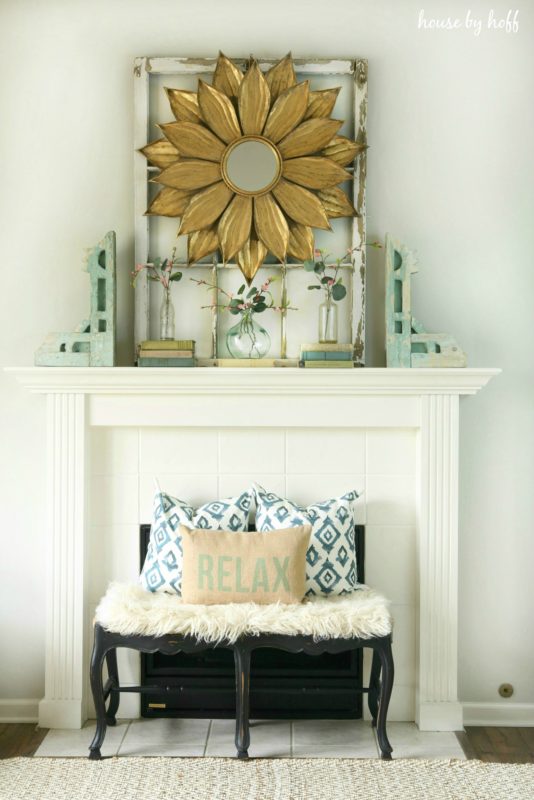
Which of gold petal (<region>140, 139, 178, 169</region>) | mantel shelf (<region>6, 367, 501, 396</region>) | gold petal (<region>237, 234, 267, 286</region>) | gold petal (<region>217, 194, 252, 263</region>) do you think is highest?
gold petal (<region>140, 139, 178, 169</region>)

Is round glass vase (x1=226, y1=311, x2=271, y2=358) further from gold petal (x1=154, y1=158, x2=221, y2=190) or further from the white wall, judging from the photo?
gold petal (x1=154, y1=158, x2=221, y2=190)

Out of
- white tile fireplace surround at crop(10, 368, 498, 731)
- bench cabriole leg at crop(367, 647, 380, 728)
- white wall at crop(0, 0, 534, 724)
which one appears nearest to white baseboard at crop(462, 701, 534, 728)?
white wall at crop(0, 0, 534, 724)

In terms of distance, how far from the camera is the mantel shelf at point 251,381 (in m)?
2.72

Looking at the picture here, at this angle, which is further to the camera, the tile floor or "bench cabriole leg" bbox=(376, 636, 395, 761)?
the tile floor

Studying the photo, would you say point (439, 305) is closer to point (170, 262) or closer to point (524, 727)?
point (170, 262)

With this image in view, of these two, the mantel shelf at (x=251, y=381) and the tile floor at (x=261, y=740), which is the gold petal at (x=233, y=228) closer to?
the mantel shelf at (x=251, y=381)

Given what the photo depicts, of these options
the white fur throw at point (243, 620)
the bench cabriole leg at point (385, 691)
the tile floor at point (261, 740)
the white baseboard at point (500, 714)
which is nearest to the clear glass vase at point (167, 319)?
the white fur throw at point (243, 620)

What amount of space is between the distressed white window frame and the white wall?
64 mm

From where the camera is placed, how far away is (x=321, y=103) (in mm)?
2854

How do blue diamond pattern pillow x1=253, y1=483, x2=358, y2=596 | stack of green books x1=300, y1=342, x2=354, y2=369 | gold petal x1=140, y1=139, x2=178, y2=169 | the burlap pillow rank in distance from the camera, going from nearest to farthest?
1. the burlap pillow
2. blue diamond pattern pillow x1=253, y1=483, x2=358, y2=596
3. stack of green books x1=300, y1=342, x2=354, y2=369
4. gold petal x1=140, y1=139, x2=178, y2=169

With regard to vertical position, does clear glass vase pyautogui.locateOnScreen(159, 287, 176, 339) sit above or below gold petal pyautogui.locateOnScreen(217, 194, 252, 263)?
below

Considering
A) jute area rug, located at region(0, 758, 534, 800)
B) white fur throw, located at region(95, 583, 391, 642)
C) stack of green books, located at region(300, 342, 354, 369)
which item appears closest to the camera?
jute area rug, located at region(0, 758, 534, 800)

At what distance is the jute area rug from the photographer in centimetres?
228

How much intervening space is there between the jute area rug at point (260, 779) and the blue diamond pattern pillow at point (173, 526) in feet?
1.85
